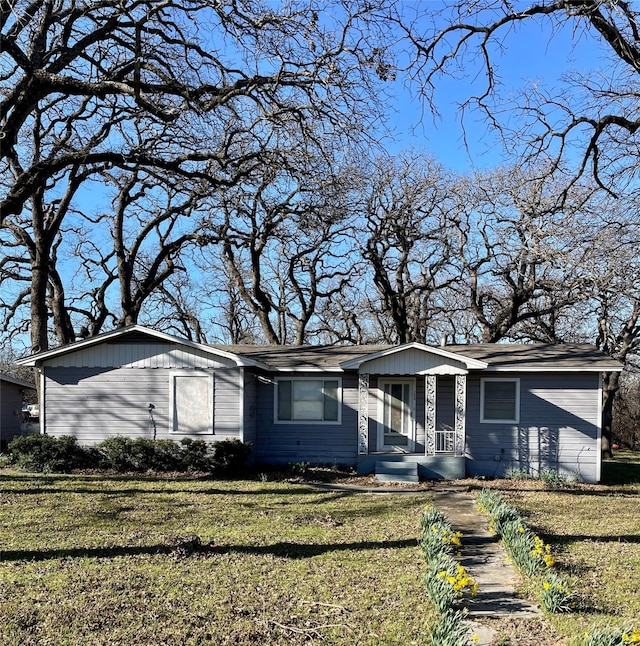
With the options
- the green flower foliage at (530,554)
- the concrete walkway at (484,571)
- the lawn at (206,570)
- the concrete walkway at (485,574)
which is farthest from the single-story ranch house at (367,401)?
the green flower foliage at (530,554)

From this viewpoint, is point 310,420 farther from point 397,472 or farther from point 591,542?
point 591,542

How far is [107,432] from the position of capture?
1580 centimetres

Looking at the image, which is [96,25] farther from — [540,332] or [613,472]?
[540,332]

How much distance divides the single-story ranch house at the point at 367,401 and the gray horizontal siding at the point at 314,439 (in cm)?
6

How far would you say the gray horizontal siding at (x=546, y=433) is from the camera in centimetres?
1566

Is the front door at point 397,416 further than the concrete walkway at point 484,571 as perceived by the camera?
Yes

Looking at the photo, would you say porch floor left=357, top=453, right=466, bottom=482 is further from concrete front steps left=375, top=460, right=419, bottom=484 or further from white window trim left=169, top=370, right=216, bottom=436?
white window trim left=169, top=370, right=216, bottom=436

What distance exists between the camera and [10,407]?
22.8 m

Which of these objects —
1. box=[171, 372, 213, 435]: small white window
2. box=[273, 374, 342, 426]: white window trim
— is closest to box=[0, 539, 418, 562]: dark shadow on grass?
box=[171, 372, 213, 435]: small white window

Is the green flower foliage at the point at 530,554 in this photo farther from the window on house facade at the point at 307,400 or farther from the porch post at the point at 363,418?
the window on house facade at the point at 307,400

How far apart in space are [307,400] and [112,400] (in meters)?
4.93

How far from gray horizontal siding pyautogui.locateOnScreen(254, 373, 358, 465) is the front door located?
75 cm

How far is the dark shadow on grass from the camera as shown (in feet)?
24.2

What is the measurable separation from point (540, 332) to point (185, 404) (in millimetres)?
19015
